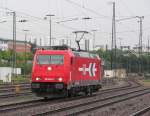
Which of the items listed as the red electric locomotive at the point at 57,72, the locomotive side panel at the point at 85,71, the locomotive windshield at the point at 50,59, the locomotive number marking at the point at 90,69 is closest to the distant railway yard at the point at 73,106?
the red electric locomotive at the point at 57,72

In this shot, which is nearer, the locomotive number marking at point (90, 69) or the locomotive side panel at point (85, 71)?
the locomotive side panel at point (85, 71)

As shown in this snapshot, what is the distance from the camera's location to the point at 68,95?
96.7 feet

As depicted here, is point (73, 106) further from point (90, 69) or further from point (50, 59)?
point (90, 69)

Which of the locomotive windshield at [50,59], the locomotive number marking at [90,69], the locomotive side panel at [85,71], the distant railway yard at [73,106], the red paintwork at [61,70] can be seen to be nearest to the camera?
the distant railway yard at [73,106]

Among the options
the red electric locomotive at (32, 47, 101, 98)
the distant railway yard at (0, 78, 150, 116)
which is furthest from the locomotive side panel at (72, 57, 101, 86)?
the distant railway yard at (0, 78, 150, 116)

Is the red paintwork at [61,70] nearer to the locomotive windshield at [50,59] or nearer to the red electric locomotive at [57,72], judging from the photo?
the red electric locomotive at [57,72]

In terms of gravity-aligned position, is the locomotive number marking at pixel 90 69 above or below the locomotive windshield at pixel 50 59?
below

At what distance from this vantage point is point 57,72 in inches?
1093

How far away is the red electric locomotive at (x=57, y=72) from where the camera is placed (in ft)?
89.4

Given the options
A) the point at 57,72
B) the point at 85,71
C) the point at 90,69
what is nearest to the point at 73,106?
the point at 57,72

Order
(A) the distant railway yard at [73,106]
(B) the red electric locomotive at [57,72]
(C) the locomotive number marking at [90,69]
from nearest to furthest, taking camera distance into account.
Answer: (A) the distant railway yard at [73,106] → (B) the red electric locomotive at [57,72] → (C) the locomotive number marking at [90,69]

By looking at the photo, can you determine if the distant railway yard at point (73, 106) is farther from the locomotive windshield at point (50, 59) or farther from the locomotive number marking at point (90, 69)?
the locomotive windshield at point (50, 59)

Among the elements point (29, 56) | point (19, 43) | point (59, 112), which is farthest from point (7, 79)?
point (19, 43)

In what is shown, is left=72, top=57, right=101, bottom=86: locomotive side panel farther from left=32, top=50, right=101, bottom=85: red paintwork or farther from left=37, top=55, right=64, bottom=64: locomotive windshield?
left=37, top=55, right=64, bottom=64: locomotive windshield
